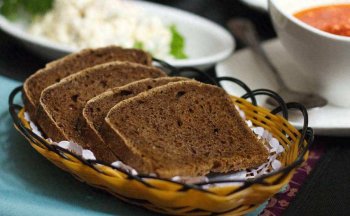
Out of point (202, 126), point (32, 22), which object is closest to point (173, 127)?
point (202, 126)

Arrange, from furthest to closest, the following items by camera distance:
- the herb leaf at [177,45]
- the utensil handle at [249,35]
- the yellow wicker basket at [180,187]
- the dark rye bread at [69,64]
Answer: the herb leaf at [177,45], the utensil handle at [249,35], the dark rye bread at [69,64], the yellow wicker basket at [180,187]

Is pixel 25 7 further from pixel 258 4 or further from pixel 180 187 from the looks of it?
pixel 180 187

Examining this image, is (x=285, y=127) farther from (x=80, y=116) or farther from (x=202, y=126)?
(x=80, y=116)

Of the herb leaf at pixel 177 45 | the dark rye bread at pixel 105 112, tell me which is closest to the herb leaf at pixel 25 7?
the herb leaf at pixel 177 45

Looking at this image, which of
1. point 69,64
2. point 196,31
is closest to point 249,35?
point 196,31

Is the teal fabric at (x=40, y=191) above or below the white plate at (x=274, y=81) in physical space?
above

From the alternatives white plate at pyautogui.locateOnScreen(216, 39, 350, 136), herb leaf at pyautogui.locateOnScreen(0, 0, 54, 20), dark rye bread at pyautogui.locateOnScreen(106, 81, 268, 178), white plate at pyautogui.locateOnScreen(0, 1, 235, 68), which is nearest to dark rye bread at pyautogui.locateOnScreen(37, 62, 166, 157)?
dark rye bread at pyautogui.locateOnScreen(106, 81, 268, 178)

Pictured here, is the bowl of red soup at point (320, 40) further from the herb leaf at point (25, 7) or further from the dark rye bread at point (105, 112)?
the herb leaf at point (25, 7)
